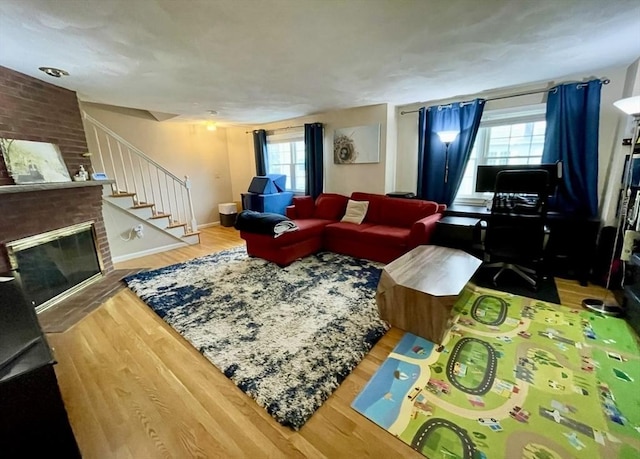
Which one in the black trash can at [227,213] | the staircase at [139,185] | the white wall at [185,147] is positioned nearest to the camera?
the staircase at [139,185]

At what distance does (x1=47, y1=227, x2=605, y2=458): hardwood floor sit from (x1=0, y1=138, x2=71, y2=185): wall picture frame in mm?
1569

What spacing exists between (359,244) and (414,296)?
178cm

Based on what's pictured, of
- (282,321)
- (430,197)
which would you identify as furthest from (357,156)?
(282,321)

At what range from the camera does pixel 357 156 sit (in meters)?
4.44

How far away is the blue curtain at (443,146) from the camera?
362 cm

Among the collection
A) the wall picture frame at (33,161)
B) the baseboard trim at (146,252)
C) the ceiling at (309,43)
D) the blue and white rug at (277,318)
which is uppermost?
the ceiling at (309,43)

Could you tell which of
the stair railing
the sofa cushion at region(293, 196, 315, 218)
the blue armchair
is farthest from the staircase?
the sofa cushion at region(293, 196, 315, 218)

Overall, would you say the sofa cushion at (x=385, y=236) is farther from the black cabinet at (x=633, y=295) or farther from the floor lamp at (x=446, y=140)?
the black cabinet at (x=633, y=295)

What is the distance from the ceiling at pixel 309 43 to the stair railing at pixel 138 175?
1.20 meters

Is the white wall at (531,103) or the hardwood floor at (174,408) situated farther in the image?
the white wall at (531,103)

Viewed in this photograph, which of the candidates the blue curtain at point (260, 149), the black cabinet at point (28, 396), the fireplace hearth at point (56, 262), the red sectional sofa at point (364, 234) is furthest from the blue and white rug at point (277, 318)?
the blue curtain at point (260, 149)

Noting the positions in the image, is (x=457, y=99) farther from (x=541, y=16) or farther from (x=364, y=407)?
(x=364, y=407)

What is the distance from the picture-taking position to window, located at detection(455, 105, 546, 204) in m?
3.34

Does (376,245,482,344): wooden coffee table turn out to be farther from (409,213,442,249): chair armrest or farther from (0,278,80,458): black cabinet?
(0,278,80,458): black cabinet
